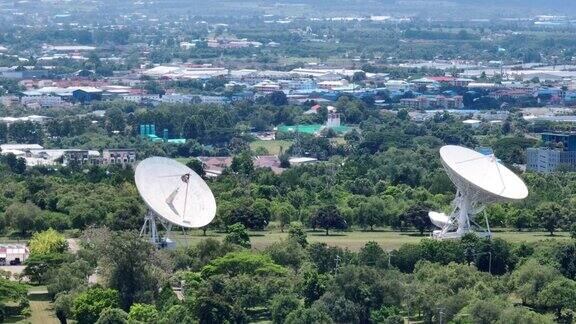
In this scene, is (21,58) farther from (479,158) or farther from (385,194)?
(479,158)

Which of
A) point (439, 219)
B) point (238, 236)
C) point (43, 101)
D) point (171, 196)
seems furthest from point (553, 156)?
point (43, 101)

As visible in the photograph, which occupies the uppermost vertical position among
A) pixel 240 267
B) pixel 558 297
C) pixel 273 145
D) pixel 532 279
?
pixel 558 297

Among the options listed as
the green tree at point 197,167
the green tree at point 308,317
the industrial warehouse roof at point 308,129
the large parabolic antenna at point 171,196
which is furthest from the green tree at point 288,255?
the industrial warehouse roof at point 308,129

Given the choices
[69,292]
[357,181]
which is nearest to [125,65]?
[357,181]

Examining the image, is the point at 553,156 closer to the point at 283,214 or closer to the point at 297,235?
the point at 283,214

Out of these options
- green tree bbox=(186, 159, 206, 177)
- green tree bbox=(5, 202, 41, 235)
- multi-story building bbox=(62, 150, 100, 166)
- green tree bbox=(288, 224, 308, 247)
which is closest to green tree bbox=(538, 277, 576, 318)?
green tree bbox=(288, 224, 308, 247)
